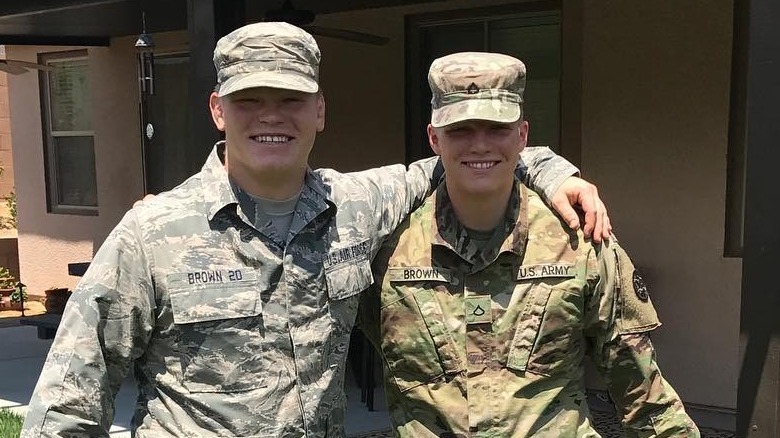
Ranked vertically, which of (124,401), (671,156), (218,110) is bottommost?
(124,401)

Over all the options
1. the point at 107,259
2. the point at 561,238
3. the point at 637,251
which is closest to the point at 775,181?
the point at 561,238

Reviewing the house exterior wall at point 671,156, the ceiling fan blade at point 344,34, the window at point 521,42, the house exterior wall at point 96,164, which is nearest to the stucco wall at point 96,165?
the house exterior wall at point 96,164

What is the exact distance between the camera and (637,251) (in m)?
5.45

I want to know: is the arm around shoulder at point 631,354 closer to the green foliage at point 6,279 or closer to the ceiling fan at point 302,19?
the ceiling fan at point 302,19

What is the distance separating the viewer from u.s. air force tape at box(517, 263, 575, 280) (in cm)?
213

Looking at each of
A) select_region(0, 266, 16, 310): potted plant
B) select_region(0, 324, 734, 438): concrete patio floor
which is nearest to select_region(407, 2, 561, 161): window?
select_region(0, 324, 734, 438): concrete patio floor

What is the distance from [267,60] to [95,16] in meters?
5.96

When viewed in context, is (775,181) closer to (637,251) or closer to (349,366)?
(637,251)

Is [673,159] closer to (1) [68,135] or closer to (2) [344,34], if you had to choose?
(2) [344,34]

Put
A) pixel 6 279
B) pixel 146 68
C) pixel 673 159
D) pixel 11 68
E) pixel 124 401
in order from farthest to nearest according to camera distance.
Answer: pixel 6 279
pixel 146 68
pixel 11 68
pixel 124 401
pixel 673 159

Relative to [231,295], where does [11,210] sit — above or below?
below

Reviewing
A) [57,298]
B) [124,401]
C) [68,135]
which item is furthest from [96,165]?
[124,401]

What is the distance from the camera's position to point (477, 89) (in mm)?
2064

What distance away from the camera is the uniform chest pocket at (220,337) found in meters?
1.89
